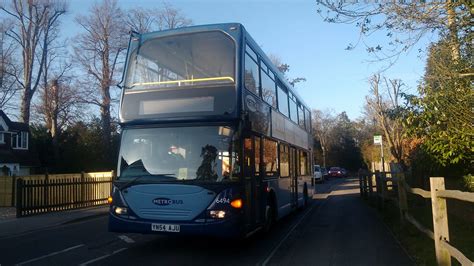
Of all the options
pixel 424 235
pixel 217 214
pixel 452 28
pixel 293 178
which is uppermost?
pixel 452 28

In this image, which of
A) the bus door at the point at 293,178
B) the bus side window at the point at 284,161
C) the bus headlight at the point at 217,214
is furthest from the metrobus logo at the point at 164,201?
Result: the bus door at the point at 293,178

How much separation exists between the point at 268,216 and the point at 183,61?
399 centimetres

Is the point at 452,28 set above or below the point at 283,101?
above

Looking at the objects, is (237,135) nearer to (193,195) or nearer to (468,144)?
(193,195)

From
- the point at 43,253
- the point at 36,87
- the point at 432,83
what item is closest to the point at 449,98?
the point at 432,83

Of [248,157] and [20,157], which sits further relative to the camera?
[20,157]

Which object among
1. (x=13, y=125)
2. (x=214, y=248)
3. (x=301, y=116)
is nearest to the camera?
(x=214, y=248)

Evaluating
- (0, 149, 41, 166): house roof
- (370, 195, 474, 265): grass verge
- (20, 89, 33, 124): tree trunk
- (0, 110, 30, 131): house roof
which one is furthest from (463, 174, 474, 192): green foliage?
(0, 110, 30, 131): house roof

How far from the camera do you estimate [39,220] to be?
15.4 metres

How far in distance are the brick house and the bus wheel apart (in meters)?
35.5

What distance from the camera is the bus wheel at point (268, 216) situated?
34.9 feet

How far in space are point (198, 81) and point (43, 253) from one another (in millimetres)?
4576

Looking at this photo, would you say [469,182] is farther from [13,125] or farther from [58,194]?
[13,125]

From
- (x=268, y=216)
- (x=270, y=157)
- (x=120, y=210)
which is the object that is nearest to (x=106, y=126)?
(x=270, y=157)
